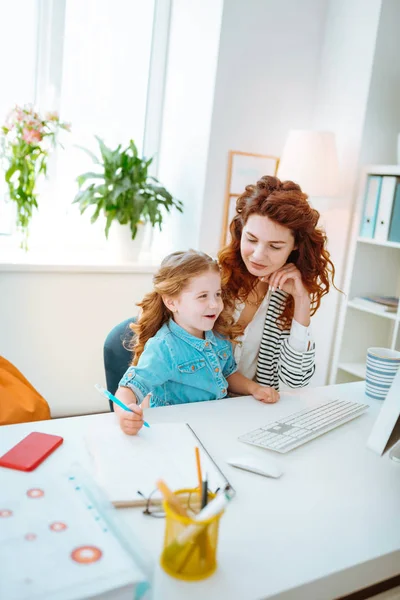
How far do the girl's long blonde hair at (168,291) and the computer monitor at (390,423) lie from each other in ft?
1.81

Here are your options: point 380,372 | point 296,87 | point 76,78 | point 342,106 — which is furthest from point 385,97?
point 380,372

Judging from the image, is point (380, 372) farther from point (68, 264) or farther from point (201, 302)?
point (68, 264)

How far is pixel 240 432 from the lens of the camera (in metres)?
1.28

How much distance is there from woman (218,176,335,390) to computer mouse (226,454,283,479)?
603 millimetres

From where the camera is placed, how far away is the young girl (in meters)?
1.47

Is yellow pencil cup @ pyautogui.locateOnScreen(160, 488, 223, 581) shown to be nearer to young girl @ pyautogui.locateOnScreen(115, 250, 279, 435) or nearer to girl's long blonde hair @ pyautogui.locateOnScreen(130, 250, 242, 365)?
young girl @ pyautogui.locateOnScreen(115, 250, 279, 435)

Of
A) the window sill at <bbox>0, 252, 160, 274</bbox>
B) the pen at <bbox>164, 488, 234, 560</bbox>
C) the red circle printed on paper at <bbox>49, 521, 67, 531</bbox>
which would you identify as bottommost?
the red circle printed on paper at <bbox>49, 521, 67, 531</bbox>

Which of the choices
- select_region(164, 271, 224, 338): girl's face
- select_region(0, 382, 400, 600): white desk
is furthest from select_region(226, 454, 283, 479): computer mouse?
select_region(164, 271, 224, 338): girl's face

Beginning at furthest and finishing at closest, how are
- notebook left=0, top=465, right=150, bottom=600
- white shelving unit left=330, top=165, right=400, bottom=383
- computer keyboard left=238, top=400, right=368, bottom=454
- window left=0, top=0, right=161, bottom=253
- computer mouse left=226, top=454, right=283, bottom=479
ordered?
white shelving unit left=330, top=165, right=400, bottom=383 → window left=0, top=0, right=161, bottom=253 → computer keyboard left=238, top=400, right=368, bottom=454 → computer mouse left=226, top=454, right=283, bottom=479 → notebook left=0, top=465, right=150, bottom=600

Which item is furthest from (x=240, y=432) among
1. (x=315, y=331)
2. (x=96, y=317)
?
(x=315, y=331)

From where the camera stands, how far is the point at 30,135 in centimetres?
259

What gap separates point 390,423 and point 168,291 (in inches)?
24.9

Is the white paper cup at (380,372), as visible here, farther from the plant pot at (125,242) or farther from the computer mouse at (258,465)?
the plant pot at (125,242)

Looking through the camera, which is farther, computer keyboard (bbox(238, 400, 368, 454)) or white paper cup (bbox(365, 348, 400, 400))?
white paper cup (bbox(365, 348, 400, 400))
